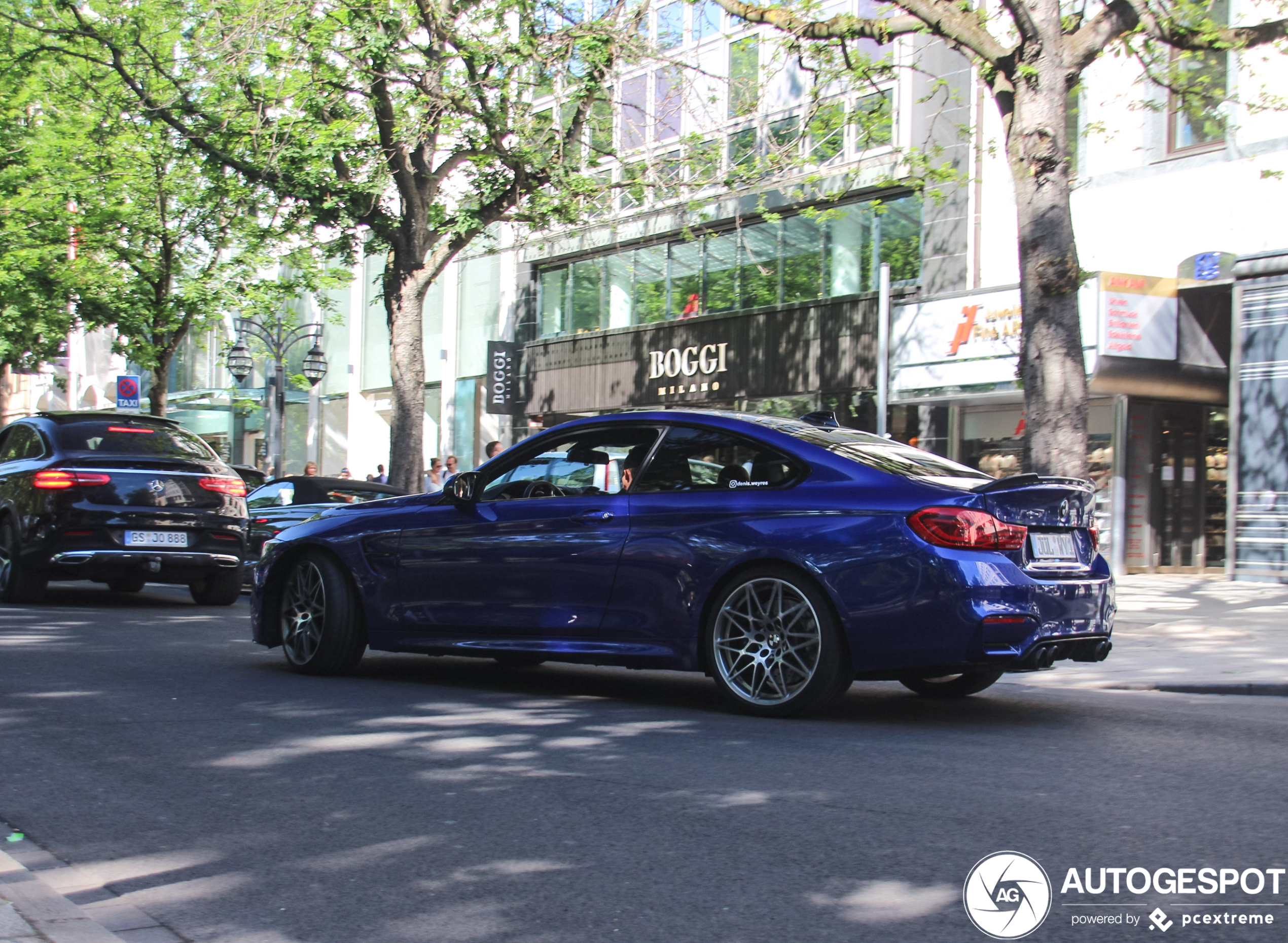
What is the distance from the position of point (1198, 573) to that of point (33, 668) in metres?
15.9

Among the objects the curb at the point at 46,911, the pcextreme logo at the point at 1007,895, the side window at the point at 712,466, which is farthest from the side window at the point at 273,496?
the pcextreme logo at the point at 1007,895

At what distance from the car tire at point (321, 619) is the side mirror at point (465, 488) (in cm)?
94

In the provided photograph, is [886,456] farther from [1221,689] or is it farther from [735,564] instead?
[1221,689]

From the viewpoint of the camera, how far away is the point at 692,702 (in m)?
7.51

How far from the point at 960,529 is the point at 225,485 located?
914 centimetres

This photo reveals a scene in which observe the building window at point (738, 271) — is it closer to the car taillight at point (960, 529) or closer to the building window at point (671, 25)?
the building window at point (671, 25)

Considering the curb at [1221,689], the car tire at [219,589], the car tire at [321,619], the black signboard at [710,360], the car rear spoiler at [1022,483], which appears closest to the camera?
the car rear spoiler at [1022,483]

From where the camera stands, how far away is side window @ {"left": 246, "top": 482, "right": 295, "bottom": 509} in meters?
15.8

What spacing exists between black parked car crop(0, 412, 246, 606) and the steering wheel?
6.54 meters

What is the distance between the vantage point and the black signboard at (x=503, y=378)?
32469 millimetres

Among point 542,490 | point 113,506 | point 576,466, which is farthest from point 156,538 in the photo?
point 576,466

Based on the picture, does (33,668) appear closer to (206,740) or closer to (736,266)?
(206,740)

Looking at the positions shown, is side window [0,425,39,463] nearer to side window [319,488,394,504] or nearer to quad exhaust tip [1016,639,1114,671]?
side window [319,488,394,504]

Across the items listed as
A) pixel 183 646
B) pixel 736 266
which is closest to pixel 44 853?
pixel 183 646
